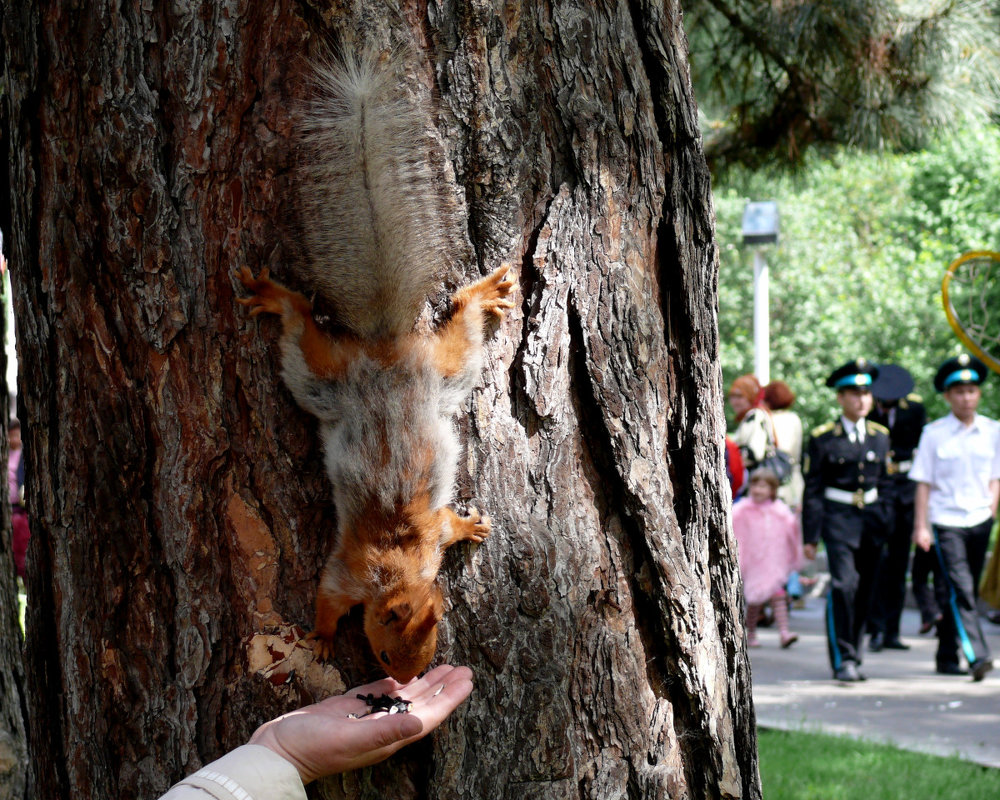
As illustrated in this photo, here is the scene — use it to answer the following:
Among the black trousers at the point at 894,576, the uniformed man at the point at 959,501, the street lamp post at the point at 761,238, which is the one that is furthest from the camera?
the street lamp post at the point at 761,238

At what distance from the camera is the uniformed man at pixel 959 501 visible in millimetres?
6855

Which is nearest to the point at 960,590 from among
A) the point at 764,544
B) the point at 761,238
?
the point at 764,544

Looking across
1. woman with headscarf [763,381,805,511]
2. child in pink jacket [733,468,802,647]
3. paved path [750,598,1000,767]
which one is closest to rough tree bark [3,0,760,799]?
paved path [750,598,1000,767]

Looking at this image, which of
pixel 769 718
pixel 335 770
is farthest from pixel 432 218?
pixel 769 718

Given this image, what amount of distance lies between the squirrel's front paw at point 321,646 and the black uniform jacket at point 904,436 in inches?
276

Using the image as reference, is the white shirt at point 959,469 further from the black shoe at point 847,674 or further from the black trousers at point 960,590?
the black shoe at point 847,674

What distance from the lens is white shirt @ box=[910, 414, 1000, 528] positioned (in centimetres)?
705

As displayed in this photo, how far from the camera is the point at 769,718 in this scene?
19.5ft

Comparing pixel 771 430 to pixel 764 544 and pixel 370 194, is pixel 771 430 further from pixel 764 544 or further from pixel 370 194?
pixel 370 194

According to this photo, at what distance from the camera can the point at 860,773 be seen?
15.0 feet

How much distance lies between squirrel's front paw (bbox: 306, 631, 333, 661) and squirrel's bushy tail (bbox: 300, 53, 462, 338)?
1.55 feet

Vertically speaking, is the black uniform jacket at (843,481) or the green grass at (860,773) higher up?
the black uniform jacket at (843,481)

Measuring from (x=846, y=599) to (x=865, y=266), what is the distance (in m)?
18.8

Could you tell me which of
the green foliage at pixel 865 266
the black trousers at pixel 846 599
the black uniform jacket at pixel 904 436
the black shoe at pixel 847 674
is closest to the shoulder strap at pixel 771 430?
the black uniform jacket at pixel 904 436
